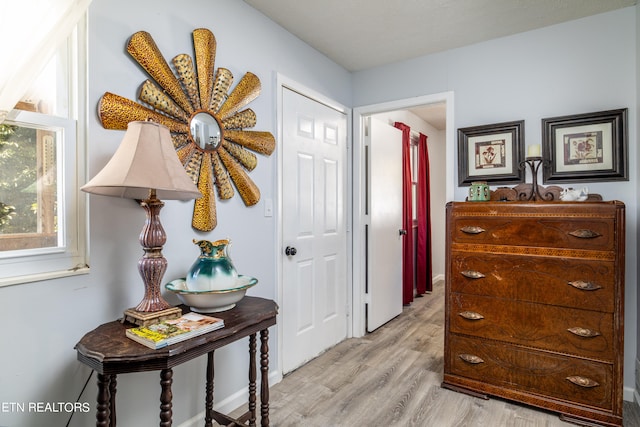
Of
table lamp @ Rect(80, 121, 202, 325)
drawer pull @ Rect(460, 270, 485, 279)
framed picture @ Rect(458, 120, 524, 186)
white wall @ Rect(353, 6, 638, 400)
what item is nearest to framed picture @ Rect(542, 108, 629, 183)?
white wall @ Rect(353, 6, 638, 400)

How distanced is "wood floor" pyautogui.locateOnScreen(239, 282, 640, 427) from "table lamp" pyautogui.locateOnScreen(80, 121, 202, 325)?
1.08 metres

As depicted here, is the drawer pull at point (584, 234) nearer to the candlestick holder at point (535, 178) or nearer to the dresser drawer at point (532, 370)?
the candlestick holder at point (535, 178)

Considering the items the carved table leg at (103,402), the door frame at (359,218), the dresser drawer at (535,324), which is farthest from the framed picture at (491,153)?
the carved table leg at (103,402)

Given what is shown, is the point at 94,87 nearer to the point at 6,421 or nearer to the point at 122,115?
the point at 122,115

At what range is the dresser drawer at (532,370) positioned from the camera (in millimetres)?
1937

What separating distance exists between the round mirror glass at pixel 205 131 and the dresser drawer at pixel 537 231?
5.13 feet

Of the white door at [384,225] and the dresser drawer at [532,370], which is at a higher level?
the white door at [384,225]

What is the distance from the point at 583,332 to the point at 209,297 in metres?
2.00

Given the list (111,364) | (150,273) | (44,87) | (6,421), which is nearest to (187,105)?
(44,87)

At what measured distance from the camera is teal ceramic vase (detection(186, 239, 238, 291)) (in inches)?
58.3

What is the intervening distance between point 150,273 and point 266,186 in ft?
3.51

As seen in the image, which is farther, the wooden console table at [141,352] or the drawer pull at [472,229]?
the drawer pull at [472,229]

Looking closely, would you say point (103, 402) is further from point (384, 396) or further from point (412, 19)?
point (412, 19)

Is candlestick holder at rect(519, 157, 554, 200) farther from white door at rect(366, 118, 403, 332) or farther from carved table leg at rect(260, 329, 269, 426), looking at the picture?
carved table leg at rect(260, 329, 269, 426)
